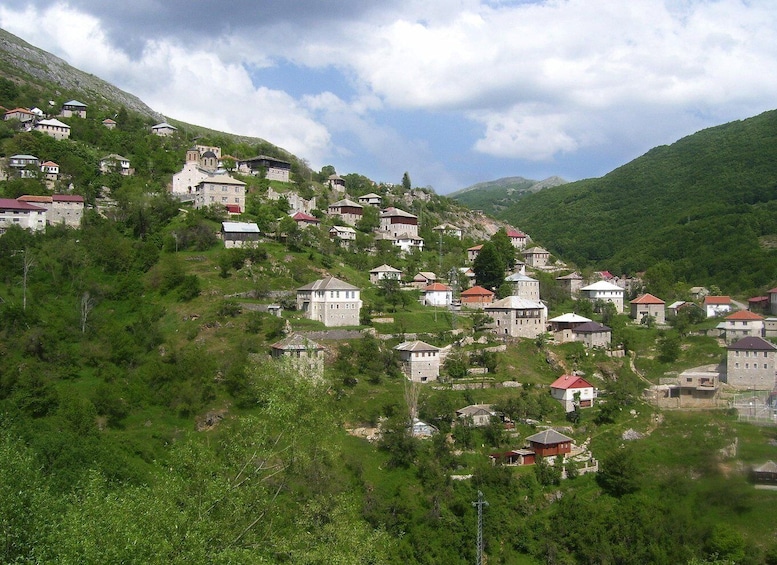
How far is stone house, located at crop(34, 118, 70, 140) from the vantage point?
237 feet

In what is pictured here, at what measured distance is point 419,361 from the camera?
45.9 meters

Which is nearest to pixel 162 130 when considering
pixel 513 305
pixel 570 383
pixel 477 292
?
pixel 477 292

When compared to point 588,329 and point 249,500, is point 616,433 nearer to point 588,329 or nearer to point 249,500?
point 588,329

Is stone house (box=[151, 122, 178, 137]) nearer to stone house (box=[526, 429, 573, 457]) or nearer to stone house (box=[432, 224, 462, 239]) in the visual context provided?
stone house (box=[432, 224, 462, 239])

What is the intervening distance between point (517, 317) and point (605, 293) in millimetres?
17240

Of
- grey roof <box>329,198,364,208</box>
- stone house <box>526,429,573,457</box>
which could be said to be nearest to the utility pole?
stone house <box>526,429,573,457</box>

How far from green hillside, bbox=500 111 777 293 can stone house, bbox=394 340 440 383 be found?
37480mm

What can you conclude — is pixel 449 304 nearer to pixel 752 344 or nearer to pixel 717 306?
pixel 752 344

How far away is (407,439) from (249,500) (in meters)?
18.4

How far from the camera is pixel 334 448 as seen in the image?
23.3m

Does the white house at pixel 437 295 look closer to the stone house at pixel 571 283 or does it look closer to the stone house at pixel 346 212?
the stone house at pixel 571 283

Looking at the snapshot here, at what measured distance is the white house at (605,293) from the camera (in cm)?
6762

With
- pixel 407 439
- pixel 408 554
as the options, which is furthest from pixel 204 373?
pixel 408 554

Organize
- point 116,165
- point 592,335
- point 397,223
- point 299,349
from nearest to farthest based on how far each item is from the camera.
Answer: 1. point 299,349
2. point 592,335
3. point 116,165
4. point 397,223
